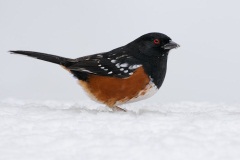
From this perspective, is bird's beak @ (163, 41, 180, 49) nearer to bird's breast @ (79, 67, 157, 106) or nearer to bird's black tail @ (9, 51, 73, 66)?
bird's breast @ (79, 67, 157, 106)

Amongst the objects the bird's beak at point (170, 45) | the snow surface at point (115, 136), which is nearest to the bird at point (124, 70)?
the bird's beak at point (170, 45)

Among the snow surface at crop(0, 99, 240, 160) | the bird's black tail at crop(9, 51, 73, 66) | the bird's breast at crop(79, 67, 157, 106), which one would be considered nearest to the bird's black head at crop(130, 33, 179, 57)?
the bird's breast at crop(79, 67, 157, 106)

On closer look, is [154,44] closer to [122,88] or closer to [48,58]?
[122,88]

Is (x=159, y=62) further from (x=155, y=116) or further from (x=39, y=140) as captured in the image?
(x=39, y=140)

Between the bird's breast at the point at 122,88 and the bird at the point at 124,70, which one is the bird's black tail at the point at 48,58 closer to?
the bird at the point at 124,70

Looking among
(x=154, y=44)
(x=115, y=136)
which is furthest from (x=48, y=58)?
(x=115, y=136)

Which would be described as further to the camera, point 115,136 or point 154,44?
point 154,44
